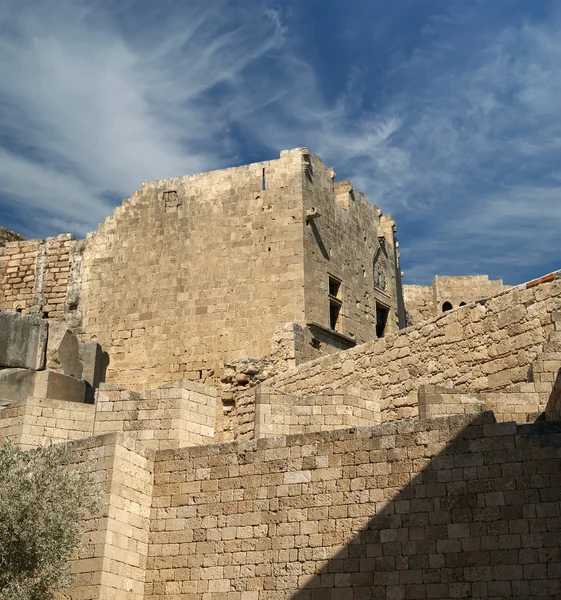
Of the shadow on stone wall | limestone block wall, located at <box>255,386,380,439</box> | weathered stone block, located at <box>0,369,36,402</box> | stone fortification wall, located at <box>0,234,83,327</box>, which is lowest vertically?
the shadow on stone wall

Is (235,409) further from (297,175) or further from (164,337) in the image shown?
(297,175)

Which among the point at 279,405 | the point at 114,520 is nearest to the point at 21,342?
the point at 279,405

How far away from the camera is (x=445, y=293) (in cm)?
3147

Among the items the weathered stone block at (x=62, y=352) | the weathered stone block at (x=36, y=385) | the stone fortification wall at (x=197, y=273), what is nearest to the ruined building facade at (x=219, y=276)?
the stone fortification wall at (x=197, y=273)

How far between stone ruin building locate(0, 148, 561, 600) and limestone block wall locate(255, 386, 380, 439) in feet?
0.10

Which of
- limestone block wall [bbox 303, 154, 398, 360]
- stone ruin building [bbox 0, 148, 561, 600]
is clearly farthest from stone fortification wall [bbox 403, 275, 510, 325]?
stone ruin building [bbox 0, 148, 561, 600]

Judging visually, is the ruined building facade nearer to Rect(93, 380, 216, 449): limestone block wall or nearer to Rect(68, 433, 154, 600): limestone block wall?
Rect(93, 380, 216, 449): limestone block wall

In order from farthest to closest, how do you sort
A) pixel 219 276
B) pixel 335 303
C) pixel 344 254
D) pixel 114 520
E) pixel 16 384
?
pixel 344 254 → pixel 335 303 → pixel 219 276 → pixel 16 384 → pixel 114 520

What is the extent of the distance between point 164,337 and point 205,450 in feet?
31.4

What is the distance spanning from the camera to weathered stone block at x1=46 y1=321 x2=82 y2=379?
58.8ft

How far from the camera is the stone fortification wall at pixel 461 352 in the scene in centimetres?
1455

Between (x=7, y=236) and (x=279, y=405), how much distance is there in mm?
13323

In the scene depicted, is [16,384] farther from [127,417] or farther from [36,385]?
[127,417]

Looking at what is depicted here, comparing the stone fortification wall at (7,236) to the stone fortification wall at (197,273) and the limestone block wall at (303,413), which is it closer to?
the stone fortification wall at (197,273)
